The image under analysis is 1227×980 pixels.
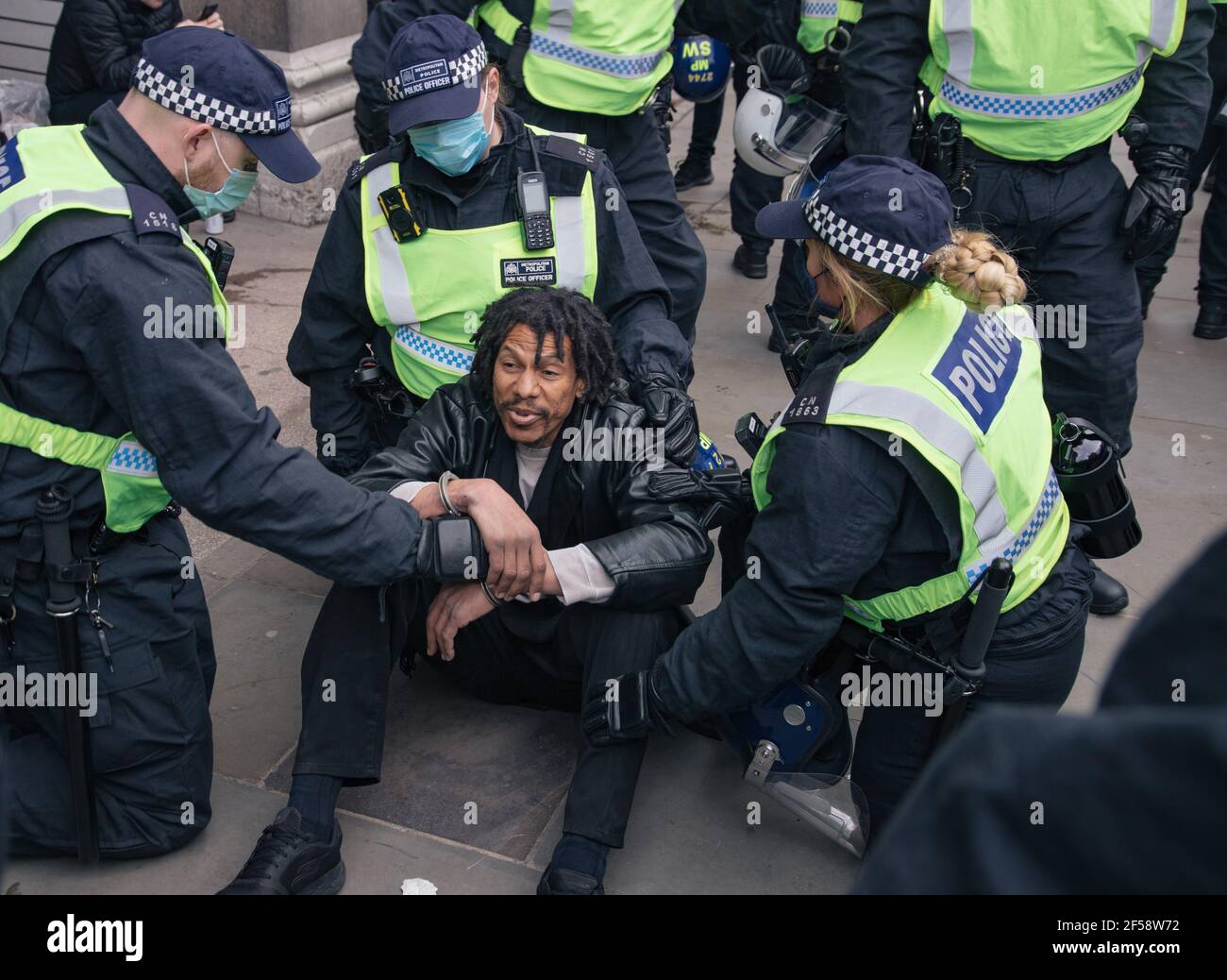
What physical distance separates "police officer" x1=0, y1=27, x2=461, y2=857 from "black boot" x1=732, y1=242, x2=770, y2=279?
145 inches

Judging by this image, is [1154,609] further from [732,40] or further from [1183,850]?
[732,40]

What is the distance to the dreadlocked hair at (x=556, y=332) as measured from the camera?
9.76 ft

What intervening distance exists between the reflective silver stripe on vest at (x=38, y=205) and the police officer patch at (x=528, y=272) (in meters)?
1.15

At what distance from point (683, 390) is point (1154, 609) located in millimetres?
2576

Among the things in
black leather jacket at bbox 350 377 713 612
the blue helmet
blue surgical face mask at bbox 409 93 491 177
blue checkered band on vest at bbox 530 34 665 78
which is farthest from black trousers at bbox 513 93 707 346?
black leather jacket at bbox 350 377 713 612

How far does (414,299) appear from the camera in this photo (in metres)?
3.35

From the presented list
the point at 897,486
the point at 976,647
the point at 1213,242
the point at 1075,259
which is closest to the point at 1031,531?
the point at 976,647

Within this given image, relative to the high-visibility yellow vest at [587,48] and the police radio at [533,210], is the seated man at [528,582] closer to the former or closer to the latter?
the police radio at [533,210]

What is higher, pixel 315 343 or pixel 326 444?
pixel 315 343

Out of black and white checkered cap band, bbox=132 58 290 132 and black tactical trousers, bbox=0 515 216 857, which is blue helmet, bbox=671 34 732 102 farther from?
black tactical trousers, bbox=0 515 216 857

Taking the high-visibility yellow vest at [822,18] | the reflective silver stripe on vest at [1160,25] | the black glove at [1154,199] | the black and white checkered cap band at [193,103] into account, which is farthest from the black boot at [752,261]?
the black and white checkered cap band at [193,103]

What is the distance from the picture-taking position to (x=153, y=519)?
2.72 metres

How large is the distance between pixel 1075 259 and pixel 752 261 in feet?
8.06

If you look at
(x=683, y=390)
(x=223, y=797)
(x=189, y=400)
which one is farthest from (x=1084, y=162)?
(x=223, y=797)
